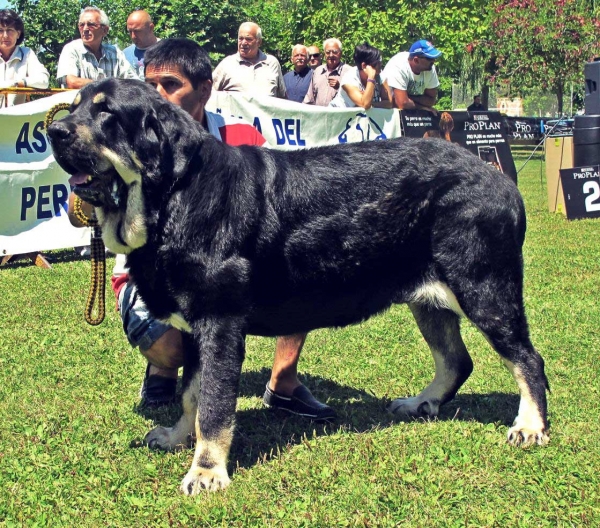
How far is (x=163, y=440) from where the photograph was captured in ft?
12.3

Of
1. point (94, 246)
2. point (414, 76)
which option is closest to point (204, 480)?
point (94, 246)

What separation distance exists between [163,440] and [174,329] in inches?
24.5

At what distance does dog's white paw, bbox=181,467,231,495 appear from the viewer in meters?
3.22

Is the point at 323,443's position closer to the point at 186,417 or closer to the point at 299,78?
the point at 186,417

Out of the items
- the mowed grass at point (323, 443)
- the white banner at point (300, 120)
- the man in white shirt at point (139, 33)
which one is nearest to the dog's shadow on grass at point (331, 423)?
the mowed grass at point (323, 443)

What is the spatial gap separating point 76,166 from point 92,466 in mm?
1439

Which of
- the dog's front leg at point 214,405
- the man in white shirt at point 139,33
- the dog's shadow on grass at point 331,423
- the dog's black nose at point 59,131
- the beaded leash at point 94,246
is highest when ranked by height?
the man in white shirt at point 139,33

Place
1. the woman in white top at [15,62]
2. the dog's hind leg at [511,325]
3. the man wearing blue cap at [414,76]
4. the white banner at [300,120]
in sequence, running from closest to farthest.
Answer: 1. the dog's hind leg at [511,325]
2. the woman in white top at [15,62]
3. the white banner at [300,120]
4. the man wearing blue cap at [414,76]

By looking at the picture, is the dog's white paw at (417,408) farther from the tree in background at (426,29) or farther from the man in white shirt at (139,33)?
the tree in background at (426,29)

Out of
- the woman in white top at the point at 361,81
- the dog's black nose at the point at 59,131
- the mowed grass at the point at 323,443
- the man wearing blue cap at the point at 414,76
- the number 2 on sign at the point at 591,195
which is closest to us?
the dog's black nose at the point at 59,131

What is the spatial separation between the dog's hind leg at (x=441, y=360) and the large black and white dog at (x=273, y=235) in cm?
19

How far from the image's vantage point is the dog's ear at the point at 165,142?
3115mm

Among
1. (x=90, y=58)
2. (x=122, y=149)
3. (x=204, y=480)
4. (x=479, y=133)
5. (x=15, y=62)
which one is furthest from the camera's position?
(x=479, y=133)

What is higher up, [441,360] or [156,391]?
[441,360]
